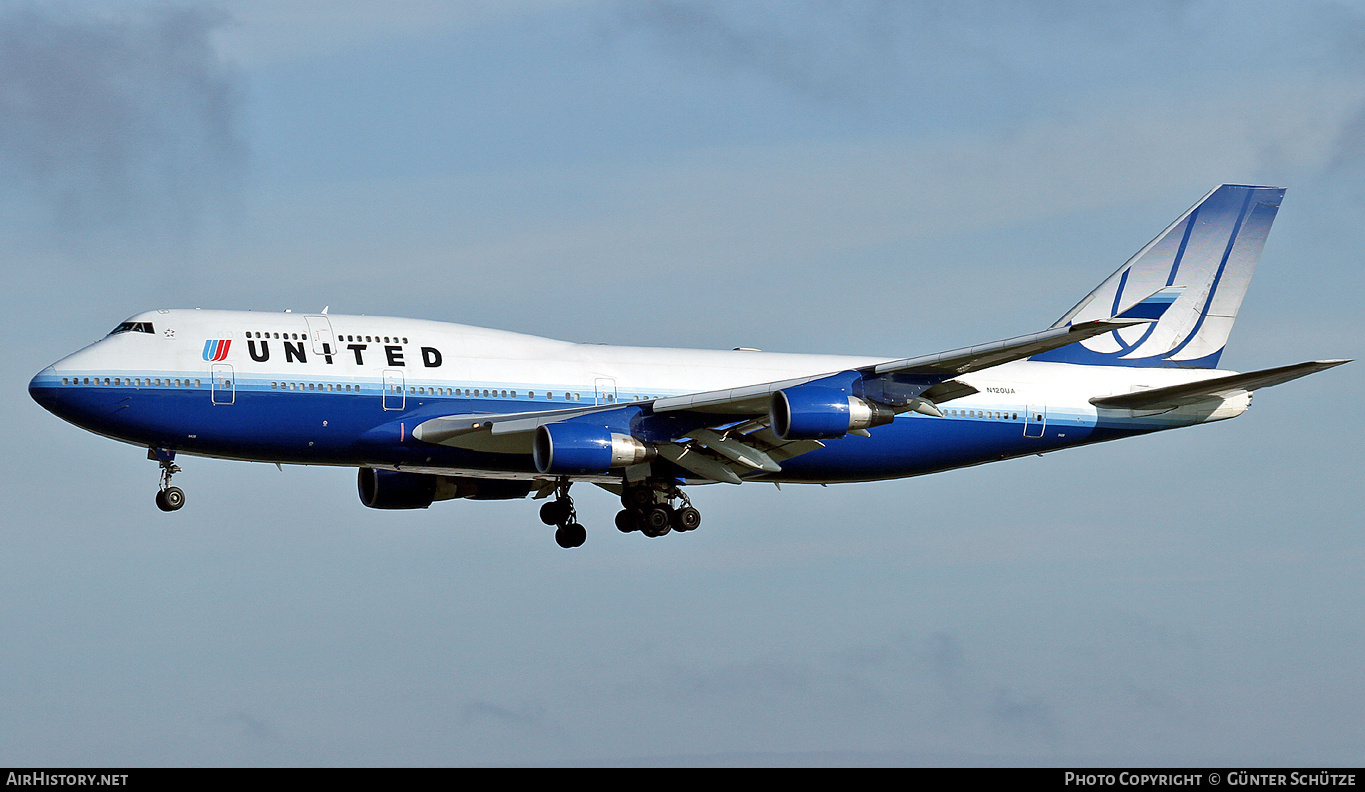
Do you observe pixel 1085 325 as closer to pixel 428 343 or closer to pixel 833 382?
pixel 833 382

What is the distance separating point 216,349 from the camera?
4438 cm

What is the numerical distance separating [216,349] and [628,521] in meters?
12.9

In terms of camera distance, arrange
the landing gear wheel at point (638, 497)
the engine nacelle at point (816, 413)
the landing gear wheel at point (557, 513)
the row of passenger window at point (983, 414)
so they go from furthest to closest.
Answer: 1. the landing gear wheel at point (557, 513)
2. the row of passenger window at point (983, 414)
3. the landing gear wheel at point (638, 497)
4. the engine nacelle at point (816, 413)

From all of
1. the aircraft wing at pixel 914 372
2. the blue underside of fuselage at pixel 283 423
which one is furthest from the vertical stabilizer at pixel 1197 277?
the blue underside of fuselage at pixel 283 423

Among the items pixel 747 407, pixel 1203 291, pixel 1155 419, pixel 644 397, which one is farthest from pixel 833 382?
pixel 1203 291

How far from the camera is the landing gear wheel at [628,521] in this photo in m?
49.8

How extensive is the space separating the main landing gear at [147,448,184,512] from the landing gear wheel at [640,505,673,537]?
12904mm

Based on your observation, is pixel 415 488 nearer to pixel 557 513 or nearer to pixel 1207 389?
pixel 557 513

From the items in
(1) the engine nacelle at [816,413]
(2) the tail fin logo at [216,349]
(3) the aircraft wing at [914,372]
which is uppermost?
(2) the tail fin logo at [216,349]

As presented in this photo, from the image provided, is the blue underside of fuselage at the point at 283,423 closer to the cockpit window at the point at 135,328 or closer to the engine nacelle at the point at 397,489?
the cockpit window at the point at 135,328

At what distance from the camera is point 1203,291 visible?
55375mm

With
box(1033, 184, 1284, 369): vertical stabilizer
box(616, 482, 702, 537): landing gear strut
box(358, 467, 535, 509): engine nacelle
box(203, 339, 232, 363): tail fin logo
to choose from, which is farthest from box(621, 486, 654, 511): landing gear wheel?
box(1033, 184, 1284, 369): vertical stabilizer

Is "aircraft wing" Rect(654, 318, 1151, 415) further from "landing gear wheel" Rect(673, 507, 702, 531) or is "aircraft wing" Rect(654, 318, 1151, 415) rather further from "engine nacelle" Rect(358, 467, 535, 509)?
"engine nacelle" Rect(358, 467, 535, 509)

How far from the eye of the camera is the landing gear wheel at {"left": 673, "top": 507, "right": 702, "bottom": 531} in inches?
1943
